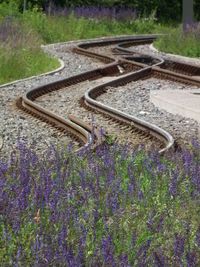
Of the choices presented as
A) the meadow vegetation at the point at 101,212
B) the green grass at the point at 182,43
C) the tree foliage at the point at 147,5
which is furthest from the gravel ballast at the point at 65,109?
the tree foliage at the point at 147,5

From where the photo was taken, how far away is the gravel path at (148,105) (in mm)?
9461

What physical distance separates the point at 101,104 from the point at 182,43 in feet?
31.5

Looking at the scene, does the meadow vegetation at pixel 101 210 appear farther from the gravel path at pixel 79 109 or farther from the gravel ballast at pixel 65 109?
the gravel path at pixel 79 109

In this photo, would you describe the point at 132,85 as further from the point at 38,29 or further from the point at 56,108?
the point at 38,29

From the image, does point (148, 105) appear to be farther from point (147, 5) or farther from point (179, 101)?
point (147, 5)

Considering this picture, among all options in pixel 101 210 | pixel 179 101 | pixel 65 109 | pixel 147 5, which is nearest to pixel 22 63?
pixel 65 109

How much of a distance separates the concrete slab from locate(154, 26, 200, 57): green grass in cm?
694

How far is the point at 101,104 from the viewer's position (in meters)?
10.6

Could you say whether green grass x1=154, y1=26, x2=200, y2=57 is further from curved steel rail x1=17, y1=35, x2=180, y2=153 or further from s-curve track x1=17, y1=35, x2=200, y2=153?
curved steel rail x1=17, y1=35, x2=180, y2=153

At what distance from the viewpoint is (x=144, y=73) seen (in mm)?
14547

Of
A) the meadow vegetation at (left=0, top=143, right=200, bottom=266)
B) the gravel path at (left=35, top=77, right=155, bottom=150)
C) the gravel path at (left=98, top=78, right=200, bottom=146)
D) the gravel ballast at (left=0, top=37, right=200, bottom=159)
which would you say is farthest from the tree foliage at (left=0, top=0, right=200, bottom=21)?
the meadow vegetation at (left=0, top=143, right=200, bottom=266)

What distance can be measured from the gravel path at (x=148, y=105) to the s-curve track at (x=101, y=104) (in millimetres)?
259

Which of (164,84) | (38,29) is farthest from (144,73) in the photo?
(38,29)

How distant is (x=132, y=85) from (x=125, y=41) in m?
9.56
